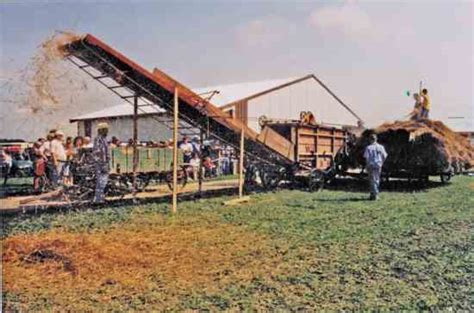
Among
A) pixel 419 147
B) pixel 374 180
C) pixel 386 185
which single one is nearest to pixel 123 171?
pixel 374 180

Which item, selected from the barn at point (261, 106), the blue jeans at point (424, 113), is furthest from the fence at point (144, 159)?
the barn at point (261, 106)

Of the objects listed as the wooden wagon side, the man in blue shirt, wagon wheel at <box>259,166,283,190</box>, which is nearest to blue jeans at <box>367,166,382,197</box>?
the man in blue shirt

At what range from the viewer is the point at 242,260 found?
585 cm

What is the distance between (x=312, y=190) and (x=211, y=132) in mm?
3457

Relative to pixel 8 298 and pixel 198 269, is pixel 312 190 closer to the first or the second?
pixel 198 269

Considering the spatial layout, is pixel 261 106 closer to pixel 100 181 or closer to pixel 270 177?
pixel 270 177

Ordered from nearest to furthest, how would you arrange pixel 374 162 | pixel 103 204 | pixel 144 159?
pixel 103 204, pixel 374 162, pixel 144 159

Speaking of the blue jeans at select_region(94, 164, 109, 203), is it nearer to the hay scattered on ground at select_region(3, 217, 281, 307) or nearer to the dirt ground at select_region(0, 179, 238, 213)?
the dirt ground at select_region(0, 179, 238, 213)

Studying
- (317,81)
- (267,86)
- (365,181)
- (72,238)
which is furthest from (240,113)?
(72,238)

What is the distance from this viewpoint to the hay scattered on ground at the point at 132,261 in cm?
499

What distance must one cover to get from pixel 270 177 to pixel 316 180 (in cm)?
126

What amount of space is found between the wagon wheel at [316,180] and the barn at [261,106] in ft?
36.3

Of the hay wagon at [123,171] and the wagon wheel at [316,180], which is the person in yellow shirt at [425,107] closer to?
the wagon wheel at [316,180]

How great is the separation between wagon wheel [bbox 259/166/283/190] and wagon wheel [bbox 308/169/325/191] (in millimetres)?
843
